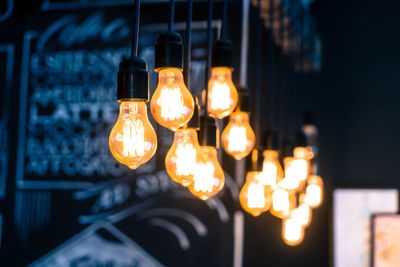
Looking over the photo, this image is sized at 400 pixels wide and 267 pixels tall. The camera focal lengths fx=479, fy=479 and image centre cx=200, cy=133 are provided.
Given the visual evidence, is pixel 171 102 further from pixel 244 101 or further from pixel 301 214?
pixel 301 214

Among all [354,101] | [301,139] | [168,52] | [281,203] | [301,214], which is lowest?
[301,214]

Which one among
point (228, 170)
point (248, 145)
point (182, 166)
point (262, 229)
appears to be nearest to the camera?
point (182, 166)

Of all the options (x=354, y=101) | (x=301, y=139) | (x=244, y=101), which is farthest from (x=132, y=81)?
(x=354, y=101)

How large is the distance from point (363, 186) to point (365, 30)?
1513 mm

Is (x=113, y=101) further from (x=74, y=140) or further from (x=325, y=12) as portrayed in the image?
(x=325, y=12)

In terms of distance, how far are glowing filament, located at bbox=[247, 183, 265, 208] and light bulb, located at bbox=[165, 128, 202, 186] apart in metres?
0.52

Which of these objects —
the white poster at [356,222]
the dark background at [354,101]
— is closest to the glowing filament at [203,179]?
the dark background at [354,101]

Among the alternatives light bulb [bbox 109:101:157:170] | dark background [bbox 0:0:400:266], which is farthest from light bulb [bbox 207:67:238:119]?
dark background [bbox 0:0:400:266]

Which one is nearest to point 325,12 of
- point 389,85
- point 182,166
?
point 389,85

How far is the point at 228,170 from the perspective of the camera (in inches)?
127

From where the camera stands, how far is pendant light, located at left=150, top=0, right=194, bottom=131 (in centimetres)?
118

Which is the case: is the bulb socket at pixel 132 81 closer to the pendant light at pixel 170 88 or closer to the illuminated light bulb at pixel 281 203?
the pendant light at pixel 170 88

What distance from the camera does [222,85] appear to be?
62.2 inches

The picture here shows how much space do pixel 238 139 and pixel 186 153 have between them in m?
0.43
